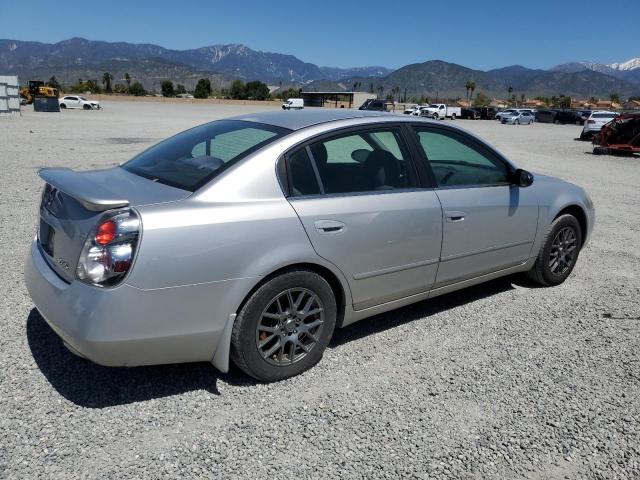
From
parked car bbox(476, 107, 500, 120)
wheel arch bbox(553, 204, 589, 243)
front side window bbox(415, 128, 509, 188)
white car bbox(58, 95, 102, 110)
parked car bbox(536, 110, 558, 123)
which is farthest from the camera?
parked car bbox(476, 107, 500, 120)

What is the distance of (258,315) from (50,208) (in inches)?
55.5

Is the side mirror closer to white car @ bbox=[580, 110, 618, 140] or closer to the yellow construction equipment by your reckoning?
white car @ bbox=[580, 110, 618, 140]

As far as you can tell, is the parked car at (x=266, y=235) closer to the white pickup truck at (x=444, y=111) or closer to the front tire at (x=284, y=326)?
the front tire at (x=284, y=326)

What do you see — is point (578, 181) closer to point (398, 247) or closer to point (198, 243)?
point (398, 247)

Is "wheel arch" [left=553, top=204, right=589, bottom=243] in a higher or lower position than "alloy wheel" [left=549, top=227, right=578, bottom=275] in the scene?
higher

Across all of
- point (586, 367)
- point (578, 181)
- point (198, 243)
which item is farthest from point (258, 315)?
point (578, 181)

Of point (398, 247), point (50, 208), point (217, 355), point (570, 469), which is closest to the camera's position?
point (570, 469)

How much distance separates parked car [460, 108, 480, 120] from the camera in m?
57.5

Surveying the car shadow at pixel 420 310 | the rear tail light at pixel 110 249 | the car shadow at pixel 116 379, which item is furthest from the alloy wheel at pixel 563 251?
the rear tail light at pixel 110 249

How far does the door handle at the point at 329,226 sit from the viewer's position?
3170 millimetres

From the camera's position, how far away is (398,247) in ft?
11.8

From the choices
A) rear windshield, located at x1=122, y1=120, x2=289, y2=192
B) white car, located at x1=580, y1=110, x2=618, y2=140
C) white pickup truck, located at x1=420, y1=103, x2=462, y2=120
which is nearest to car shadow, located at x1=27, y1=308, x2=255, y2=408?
rear windshield, located at x1=122, y1=120, x2=289, y2=192

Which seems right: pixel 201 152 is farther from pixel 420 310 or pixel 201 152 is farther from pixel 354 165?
pixel 420 310

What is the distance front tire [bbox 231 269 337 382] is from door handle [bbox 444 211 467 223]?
112 cm
